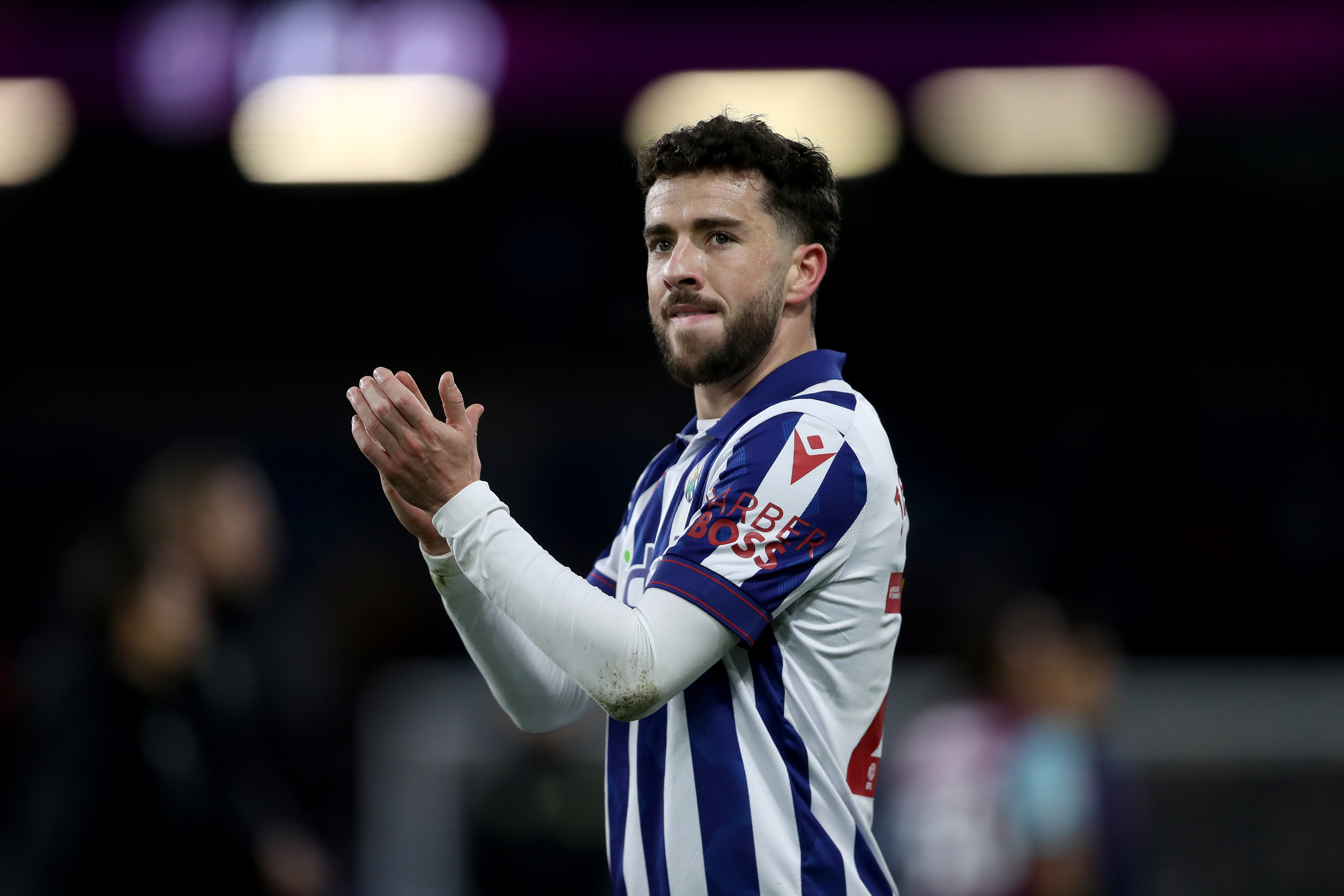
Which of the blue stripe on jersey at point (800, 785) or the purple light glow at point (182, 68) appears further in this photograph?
the purple light glow at point (182, 68)

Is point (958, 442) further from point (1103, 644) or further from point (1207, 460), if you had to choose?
point (1103, 644)

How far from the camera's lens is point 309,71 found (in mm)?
7496

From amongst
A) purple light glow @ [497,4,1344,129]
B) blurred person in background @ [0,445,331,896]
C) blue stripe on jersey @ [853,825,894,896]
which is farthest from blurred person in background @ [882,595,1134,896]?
purple light glow @ [497,4,1344,129]

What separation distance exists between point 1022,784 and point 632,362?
6.69m

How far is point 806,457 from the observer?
219cm

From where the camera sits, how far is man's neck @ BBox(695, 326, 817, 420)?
2471mm

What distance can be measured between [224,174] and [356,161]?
2.01 meters

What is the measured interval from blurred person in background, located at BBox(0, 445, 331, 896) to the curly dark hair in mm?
2850

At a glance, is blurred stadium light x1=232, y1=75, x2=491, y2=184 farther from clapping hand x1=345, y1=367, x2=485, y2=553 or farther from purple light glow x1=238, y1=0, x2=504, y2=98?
clapping hand x1=345, y1=367, x2=485, y2=553

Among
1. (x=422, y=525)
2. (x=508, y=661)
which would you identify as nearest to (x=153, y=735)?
(x=508, y=661)

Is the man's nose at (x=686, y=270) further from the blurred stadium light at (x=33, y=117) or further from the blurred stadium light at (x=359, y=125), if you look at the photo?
the blurred stadium light at (x=33, y=117)

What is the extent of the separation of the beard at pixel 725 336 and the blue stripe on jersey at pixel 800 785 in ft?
1.81

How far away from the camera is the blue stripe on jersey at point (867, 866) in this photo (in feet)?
7.43

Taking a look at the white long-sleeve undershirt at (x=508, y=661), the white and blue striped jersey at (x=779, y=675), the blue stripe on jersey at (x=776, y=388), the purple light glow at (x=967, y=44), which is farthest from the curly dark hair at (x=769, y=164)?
the purple light glow at (x=967, y=44)
